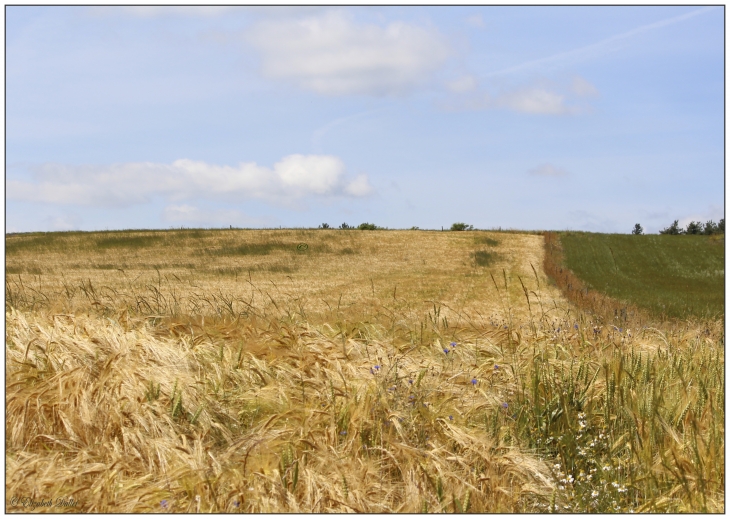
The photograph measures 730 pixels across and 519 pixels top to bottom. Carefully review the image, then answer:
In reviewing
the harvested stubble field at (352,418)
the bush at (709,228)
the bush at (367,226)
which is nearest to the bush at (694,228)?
the bush at (709,228)

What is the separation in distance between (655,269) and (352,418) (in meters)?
36.4

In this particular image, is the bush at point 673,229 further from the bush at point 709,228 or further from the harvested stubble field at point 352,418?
the harvested stubble field at point 352,418

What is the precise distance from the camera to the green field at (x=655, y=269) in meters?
22.9

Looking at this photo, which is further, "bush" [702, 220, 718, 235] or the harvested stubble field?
"bush" [702, 220, 718, 235]

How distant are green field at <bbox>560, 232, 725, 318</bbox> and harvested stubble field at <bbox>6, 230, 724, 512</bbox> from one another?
14172 millimetres

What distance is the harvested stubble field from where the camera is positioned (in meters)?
3.68

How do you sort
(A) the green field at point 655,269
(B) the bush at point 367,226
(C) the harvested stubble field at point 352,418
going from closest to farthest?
(C) the harvested stubble field at point 352,418
(A) the green field at point 655,269
(B) the bush at point 367,226

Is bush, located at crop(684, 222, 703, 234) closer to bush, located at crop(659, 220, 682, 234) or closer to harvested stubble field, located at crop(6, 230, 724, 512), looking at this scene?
bush, located at crop(659, 220, 682, 234)

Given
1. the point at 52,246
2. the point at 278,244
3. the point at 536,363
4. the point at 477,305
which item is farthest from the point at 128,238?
the point at 536,363

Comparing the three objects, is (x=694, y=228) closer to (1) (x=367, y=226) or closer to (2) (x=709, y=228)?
(2) (x=709, y=228)

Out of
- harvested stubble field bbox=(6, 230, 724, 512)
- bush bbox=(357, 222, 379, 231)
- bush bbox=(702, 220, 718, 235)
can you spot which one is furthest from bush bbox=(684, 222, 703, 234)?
harvested stubble field bbox=(6, 230, 724, 512)

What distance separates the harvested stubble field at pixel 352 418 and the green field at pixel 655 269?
46.5ft

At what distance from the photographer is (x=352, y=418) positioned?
418 cm

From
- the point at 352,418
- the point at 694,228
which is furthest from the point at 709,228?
the point at 352,418
